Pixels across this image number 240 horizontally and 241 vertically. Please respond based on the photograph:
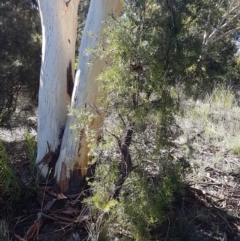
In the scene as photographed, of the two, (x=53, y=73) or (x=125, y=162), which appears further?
(x=53, y=73)

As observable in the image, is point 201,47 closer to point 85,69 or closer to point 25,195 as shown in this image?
point 85,69

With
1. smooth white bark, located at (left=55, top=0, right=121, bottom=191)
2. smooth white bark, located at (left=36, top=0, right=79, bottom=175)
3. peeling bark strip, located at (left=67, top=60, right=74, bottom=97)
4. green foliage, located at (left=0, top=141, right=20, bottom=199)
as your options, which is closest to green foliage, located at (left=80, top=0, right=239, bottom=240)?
smooth white bark, located at (left=55, top=0, right=121, bottom=191)

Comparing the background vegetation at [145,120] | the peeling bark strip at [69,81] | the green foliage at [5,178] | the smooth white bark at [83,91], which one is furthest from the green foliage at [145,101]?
the peeling bark strip at [69,81]

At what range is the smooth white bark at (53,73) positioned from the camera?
16.0 feet

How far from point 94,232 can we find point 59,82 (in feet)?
6.51

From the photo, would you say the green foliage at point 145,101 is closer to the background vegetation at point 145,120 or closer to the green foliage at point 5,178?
the background vegetation at point 145,120

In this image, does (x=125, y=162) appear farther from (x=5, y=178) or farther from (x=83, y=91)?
(x=5, y=178)

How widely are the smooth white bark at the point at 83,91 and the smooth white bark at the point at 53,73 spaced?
29cm

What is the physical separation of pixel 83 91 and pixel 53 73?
0.64 meters

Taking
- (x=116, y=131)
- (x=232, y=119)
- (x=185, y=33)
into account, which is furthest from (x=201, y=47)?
(x=232, y=119)

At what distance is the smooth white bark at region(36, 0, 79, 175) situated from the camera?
489 cm

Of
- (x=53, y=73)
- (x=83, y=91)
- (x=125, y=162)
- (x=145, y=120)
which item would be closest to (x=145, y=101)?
(x=145, y=120)

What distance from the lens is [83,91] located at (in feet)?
14.9

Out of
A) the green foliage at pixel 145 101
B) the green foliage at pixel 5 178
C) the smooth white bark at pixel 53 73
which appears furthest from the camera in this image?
the smooth white bark at pixel 53 73
